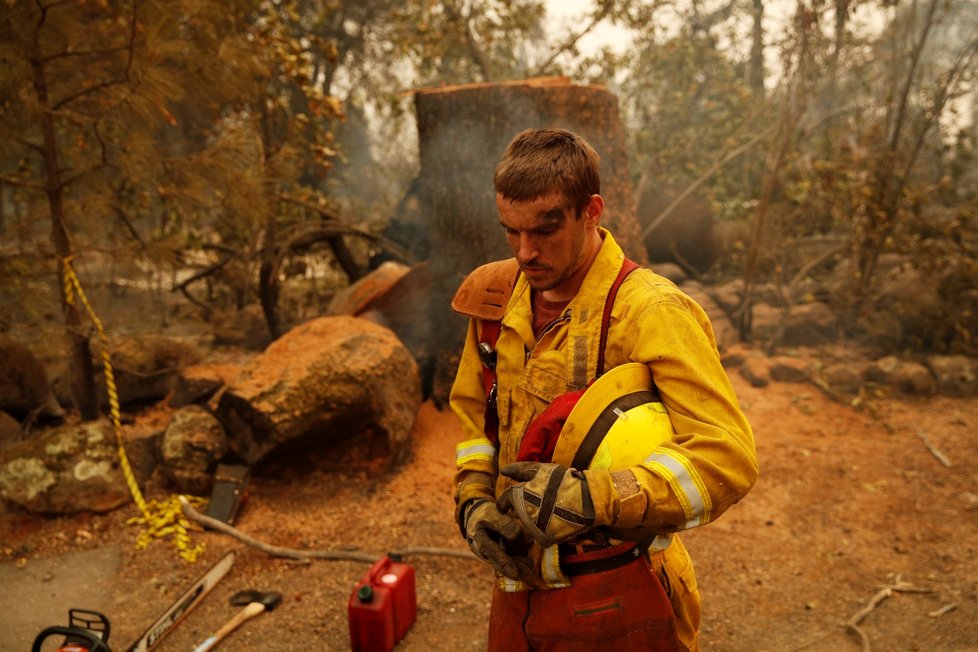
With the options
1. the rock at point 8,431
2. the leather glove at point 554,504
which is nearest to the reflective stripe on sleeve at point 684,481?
the leather glove at point 554,504

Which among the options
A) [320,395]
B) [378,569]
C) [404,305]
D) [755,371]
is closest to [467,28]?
[404,305]

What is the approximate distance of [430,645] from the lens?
10.2 feet

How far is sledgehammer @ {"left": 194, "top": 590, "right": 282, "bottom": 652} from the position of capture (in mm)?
3015

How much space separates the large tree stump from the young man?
3.27 metres

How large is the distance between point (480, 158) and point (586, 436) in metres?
3.88

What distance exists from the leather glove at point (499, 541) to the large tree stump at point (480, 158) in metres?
3.53

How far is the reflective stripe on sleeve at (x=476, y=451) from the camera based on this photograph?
6.53ft

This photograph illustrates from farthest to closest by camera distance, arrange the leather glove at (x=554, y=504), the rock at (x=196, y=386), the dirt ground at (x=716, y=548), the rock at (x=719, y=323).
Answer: the rock at (x=719, y=323) → the rock at (x=196, y=386) → the dirt ground at (x=716, y=548) → the leather glove at (x=554, y=504)

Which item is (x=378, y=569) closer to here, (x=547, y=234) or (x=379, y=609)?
(x=379, y=609)

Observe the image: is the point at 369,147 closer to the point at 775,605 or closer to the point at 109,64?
the point at 109,64

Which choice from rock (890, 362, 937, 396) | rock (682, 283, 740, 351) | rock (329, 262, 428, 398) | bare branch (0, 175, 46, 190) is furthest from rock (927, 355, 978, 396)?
bare branch (0, 175, 46, 190)

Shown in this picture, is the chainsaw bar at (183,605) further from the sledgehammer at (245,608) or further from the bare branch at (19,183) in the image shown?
the bare branch at (19,183)

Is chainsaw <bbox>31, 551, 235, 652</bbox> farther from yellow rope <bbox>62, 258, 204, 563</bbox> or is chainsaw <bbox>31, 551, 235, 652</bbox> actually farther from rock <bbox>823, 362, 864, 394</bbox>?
rock <bbox>823, 362, 864, 394</bbox>

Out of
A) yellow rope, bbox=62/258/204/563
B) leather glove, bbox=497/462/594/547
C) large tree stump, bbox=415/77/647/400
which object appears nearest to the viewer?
leather glove, bbox=497/462/594/547
